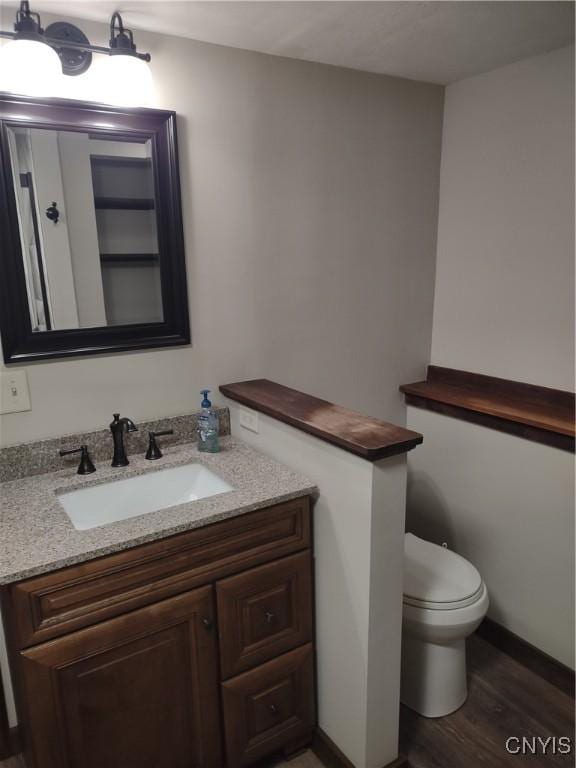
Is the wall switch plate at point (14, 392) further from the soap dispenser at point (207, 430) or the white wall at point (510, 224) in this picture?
the white wall at point (510, 224)

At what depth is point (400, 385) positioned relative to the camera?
239 centimetres

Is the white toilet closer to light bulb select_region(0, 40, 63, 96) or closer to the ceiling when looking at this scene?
the ceiling

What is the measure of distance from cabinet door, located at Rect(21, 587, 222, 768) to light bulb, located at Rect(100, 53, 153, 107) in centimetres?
140

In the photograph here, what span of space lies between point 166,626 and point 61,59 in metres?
1.52

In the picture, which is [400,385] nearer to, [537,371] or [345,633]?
[537,371]

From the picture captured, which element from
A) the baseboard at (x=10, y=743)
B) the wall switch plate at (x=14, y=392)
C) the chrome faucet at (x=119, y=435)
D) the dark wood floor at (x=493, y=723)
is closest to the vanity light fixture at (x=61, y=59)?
the wall switch plate at (x=14, y=392)

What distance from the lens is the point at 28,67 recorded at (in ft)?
4.48

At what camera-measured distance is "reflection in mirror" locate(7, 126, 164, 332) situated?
1.52 m

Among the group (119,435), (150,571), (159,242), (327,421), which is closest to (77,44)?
(159,242)

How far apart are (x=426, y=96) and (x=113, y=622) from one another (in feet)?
7.13

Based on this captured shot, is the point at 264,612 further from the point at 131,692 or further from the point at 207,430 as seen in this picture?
the point at 207,430

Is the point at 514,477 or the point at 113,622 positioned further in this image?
the point at 514,477

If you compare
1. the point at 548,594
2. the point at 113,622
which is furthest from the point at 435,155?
the point at 113,622

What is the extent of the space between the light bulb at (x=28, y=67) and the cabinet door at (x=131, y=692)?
1.38 m
